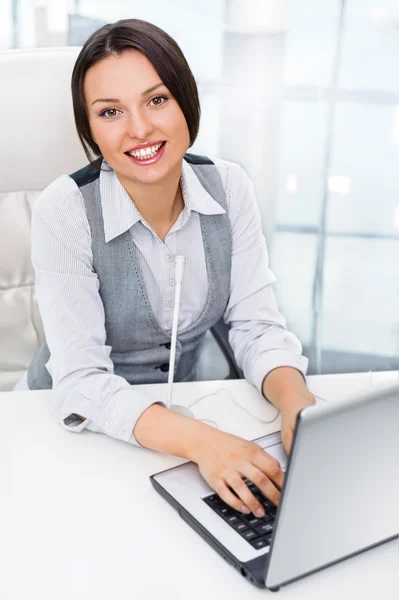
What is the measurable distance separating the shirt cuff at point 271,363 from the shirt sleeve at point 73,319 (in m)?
0.21

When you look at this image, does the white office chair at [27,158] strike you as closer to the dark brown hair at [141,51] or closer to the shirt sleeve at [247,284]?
the shirt sleeve at [247,284]

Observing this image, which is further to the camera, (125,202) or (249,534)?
(125,202)

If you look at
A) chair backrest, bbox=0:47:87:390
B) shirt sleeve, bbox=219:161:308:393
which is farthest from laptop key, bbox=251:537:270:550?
chair backrest, bbox=0:47:87:390

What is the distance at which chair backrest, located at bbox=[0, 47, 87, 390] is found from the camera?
4.67ft

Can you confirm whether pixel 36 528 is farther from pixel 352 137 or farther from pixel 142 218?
pixel 352 137

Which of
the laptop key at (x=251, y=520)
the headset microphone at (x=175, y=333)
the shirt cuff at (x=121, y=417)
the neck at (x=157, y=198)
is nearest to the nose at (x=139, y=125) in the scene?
the neck at (x=157, y=198)

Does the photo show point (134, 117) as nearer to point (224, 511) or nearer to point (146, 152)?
point (146, 152)

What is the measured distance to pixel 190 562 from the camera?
2.79 feet

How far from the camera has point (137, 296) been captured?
1342mm

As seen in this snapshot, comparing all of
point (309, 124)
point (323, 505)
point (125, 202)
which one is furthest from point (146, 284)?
point (309, 124)

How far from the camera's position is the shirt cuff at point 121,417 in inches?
42.9

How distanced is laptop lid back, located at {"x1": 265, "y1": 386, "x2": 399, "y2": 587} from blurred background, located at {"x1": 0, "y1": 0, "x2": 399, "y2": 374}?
4.80 ft

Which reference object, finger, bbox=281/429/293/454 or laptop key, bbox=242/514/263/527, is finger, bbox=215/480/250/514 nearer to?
laptop key, bbox=242/514/263/527

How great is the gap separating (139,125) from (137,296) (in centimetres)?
30
